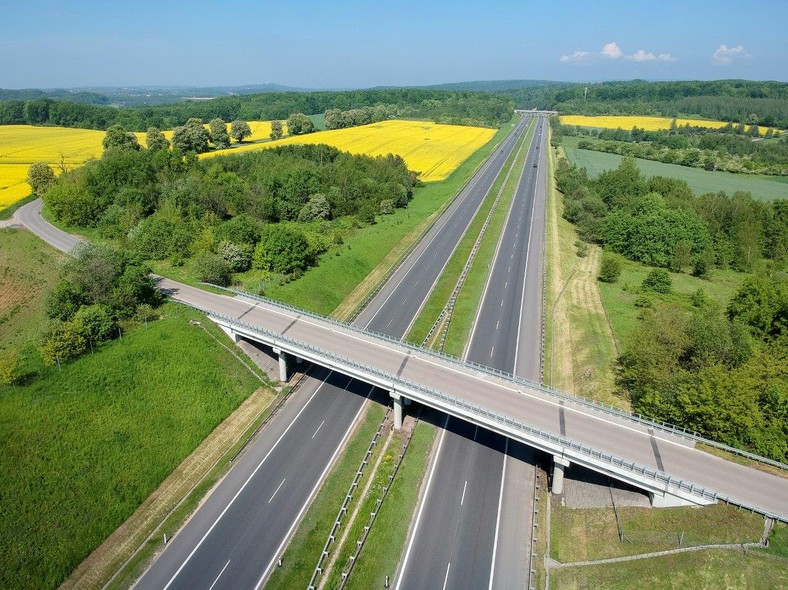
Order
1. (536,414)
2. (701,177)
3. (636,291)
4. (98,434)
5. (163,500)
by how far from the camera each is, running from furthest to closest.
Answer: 1. (701,177)
2. (636,291)
3. (98,434)
4. (536,414)
5. (163,500)

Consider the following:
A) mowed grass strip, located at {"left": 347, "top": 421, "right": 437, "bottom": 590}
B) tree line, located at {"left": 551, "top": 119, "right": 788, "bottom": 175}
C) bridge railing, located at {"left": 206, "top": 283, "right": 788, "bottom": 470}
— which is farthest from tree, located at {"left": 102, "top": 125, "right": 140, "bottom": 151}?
tree line, located at {"left": 551, "top": 119, "right": 788, "bottom": 175}

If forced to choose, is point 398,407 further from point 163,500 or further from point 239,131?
point 239,131

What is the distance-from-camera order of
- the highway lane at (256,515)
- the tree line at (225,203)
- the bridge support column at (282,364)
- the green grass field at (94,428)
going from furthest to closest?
the tree line at (225,203)
the bridge support column at (282,364)
the green grass field at (94,428)
the highway lane at (256,515)

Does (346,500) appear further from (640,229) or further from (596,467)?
(640,229)

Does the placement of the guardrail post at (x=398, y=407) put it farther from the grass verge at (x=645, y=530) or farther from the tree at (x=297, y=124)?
the tree at (x=297, y=124)

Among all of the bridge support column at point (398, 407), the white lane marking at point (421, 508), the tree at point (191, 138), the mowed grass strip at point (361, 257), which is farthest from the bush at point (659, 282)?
the tree at point (191, 138)

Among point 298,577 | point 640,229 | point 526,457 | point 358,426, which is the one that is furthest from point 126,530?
point 640,229

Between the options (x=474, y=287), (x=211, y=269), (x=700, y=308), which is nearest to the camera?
(x=211, y=269)

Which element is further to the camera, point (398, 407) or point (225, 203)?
point (225, 203)

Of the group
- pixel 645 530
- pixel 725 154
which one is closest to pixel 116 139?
pixel 645 530
